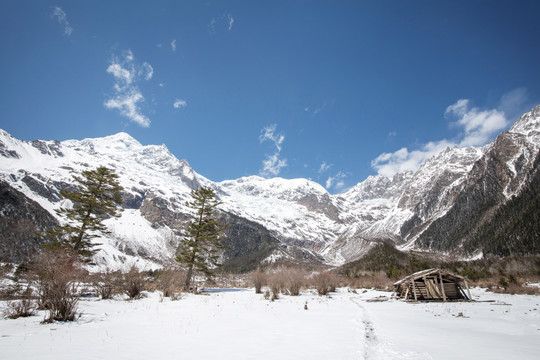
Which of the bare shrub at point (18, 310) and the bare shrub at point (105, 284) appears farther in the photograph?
the bare shrub at point (105, 284)

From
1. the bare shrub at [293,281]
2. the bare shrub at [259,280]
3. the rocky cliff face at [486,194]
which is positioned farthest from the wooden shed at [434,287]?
the rocky cliff face at [486,194]

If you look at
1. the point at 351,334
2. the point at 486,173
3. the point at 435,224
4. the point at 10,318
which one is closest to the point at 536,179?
the point at 486,173

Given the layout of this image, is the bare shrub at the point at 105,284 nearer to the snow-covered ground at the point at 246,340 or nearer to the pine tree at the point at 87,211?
the pine tree at the point at 87,211

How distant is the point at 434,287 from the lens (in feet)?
90.3

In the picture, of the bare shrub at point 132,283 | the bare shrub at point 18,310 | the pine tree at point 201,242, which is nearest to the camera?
the bare shrub at point 18,310

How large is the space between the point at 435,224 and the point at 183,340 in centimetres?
22287

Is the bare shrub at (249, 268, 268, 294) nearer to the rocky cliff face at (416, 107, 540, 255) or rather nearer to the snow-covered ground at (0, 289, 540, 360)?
the snow-covered ground at (0, 289, 540, 360)

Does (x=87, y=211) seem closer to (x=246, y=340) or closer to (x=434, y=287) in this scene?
(x=246, y=340)

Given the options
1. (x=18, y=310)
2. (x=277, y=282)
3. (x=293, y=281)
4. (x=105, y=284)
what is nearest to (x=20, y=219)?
(x=105, y=284)

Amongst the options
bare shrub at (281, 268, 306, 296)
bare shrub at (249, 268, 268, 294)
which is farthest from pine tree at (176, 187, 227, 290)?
bare shrub at (281, 268, 306, 296)

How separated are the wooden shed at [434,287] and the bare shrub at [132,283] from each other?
80.7ft

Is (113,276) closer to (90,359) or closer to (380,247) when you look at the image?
(90,359)

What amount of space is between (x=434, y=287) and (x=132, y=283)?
27.6 metres

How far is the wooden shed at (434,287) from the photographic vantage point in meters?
26.8
